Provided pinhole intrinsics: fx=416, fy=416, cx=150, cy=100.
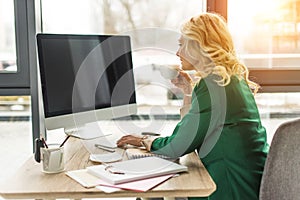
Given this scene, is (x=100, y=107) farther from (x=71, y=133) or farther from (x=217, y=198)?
(x=217, y=198)

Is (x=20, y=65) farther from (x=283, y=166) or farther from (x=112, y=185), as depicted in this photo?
(x=283, y=166)

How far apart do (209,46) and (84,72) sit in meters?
0.59

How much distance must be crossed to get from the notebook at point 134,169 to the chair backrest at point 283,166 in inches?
12.8

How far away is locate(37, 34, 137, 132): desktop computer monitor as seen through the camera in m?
1.80

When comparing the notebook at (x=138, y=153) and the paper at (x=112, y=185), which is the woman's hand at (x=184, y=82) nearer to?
the notebook at (x=138, y=153)

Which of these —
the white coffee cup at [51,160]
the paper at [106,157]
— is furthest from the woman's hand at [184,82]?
the white coffee cup at [51,160]

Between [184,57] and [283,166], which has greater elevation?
[184,57]

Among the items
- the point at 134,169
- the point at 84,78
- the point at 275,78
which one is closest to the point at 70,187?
the point at 134,169

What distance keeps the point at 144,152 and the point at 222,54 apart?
1.76 feet

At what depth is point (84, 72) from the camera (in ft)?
6.36

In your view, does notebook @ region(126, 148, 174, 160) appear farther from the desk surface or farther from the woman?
the desk surface

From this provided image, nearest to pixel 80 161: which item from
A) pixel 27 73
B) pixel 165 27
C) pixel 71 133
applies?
pixel 71 133

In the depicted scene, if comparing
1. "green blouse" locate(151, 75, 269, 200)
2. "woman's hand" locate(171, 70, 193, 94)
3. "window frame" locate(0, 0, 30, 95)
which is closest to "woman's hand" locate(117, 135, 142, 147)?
"green blouse" locate(151, 75, 269, 200)

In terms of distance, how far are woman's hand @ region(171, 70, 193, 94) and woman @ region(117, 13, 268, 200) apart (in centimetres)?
47
